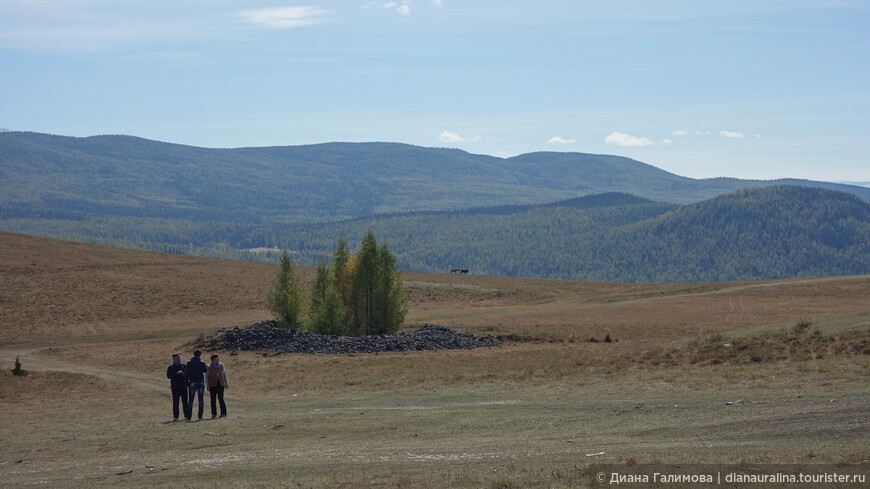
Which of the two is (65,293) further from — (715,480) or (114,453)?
(715,480)

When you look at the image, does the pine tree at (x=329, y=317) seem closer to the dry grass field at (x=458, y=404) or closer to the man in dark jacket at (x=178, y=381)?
the dry grass field at (x=458, y=404)

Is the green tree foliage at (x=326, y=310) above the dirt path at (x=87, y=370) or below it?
above

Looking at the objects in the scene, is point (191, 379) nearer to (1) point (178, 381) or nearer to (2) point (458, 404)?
(1) point (178, 381)

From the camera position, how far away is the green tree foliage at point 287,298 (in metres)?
53.6

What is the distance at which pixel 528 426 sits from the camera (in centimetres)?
1914

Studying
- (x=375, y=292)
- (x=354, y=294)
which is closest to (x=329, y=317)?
(x=354, y=294)

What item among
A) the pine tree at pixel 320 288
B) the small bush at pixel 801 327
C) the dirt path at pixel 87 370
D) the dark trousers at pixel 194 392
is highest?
the pine tree at pixel 320 288

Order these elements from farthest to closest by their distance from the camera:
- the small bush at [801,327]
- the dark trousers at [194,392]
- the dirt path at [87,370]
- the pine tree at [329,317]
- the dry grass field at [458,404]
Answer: the pine tree at [329,317] → the dirt path at [87,370] → the small bush at [801,327] → the dark trousers at [194,392] → the dry grass field at [458,404]

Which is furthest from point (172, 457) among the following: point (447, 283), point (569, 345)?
point (447, 283)

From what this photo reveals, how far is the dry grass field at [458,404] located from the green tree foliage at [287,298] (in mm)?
6651

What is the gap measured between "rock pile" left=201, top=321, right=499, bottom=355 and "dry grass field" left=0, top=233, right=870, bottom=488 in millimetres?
1819

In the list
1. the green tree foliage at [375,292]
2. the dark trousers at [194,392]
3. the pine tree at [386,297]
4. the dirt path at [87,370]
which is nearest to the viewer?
the dark trousers at [194,392]

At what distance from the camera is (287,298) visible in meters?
54.0

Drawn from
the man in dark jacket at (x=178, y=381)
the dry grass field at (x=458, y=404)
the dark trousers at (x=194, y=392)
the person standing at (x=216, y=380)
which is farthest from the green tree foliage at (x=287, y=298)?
the man in dark jacket at (x=178, y=381)
